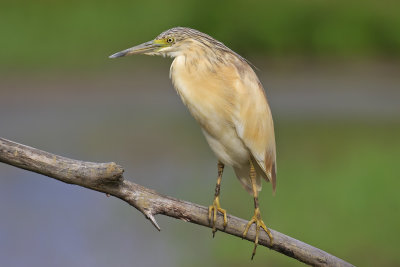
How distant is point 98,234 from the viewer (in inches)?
196

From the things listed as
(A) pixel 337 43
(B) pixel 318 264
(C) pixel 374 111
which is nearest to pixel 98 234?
(B) pixel 318 264

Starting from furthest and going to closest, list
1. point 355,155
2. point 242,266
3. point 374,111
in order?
point 374,111
point 355,155
point 242,266

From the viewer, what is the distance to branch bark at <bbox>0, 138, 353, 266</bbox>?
2354 millimetres

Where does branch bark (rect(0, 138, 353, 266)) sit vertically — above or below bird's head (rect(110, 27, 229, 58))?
below

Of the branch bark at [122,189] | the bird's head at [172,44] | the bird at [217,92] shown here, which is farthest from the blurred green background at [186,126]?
the bird's head at [172,44]

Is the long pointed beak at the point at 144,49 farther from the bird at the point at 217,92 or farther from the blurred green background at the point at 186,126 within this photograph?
the blurred green background at the point at 186,126

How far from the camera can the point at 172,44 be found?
2.73 m

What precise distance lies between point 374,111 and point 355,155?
152 centimetres

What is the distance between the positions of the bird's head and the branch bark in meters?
0.47

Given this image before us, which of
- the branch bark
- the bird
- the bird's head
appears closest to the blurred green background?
the bird

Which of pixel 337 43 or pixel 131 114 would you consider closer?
pixel 131 114

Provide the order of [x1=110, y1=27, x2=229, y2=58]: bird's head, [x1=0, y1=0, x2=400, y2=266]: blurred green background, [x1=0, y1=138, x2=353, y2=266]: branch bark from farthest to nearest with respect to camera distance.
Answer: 1. [x1=0, y1=0, x2=400, y2=266]: blurred green background
2. [x1=110, y1=27, x2=229, y2=58]: bird's head
3. [x1=0, y1=138, x2=353, y2=266]: branch bark

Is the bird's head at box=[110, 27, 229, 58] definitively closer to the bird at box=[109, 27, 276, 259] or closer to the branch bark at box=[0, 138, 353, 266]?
the bird at box=[109, 27, 276, 259]

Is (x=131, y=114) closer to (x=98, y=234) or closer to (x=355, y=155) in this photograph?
(x=355, y=155)
